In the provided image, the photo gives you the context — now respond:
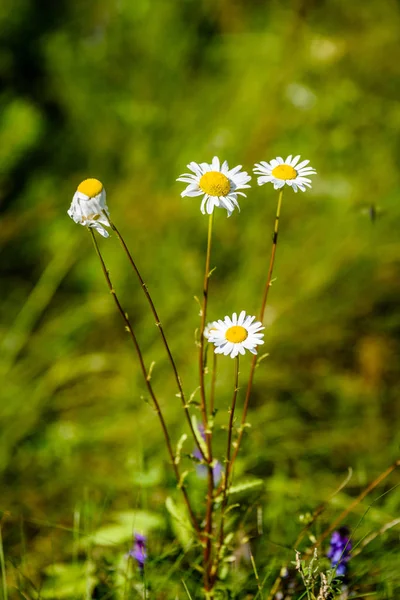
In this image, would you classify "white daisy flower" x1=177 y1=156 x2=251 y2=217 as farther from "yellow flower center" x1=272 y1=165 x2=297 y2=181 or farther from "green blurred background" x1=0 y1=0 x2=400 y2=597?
"green blurred background" x1=0 y1=0 x2=400 y2=597

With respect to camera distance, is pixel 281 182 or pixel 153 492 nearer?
pixel 281 182

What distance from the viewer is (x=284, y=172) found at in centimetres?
97

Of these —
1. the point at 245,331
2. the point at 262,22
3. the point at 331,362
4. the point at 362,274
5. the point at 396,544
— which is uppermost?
the point at 262,22

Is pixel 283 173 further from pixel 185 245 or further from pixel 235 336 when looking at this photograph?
pixel 185 245

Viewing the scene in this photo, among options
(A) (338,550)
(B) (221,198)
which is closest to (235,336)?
(B) (221,198)

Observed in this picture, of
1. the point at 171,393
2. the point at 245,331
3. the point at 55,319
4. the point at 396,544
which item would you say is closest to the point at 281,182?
the point at 245,331

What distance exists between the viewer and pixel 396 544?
1.48 m

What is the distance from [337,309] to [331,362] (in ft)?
0.64

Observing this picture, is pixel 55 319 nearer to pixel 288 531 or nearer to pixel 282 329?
pixel 282 329

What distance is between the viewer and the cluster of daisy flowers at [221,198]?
2.81ft

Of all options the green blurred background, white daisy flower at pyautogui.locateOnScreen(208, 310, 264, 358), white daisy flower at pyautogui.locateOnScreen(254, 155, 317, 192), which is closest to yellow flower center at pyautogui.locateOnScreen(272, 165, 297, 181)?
white daisy flower at pyautogui.locateOnScreen(254, 155, 317, 192)

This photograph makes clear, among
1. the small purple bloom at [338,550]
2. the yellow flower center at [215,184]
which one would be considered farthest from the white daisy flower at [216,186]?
the small purple bloom at [338,550]

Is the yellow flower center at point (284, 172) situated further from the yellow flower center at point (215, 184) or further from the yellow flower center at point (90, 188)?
the yellow flower center at point (90, 188)

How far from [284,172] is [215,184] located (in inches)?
4.9
